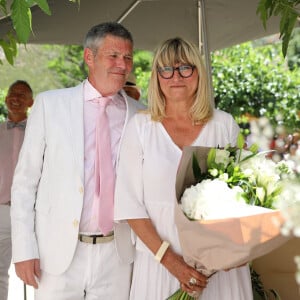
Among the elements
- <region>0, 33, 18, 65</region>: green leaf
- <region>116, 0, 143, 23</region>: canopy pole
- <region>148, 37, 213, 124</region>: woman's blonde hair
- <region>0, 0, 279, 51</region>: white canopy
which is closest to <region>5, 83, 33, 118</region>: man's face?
<region>0, 0, 279, 51</region>: white canopy

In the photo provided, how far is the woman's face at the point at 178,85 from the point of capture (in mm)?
3039

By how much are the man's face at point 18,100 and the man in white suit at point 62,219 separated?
307 cm

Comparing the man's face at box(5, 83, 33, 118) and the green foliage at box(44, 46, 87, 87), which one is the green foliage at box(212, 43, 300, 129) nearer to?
the man's face at box(5, 83, 33, 118)

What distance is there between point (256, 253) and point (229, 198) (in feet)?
0.73

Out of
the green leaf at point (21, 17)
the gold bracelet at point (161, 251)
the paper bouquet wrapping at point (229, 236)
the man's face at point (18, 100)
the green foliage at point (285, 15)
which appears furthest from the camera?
the man's face at point (18, 100)

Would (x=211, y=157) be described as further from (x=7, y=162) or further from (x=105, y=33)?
(x=7, y=162)

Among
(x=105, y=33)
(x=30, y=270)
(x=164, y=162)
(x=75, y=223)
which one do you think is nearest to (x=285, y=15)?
(x=164, y=162)

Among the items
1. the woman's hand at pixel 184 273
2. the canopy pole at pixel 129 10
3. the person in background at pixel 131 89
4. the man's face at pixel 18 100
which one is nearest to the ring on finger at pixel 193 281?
the woman's hand at pixel 184 273

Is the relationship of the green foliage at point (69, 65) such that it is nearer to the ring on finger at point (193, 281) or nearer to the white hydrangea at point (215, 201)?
the ring on finger at point (193, 281)

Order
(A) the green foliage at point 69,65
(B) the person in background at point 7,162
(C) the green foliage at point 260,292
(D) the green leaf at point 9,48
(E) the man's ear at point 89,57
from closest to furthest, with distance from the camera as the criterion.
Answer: (D) the green leaf at point 9,48, (E) the man's ear at point 89,57, (C) the green foliage at point 260,292, (B) the person in background at point 7,162, (A) the green foliage at point 69,65

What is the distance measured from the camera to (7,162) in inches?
225

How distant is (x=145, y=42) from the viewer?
6879mm

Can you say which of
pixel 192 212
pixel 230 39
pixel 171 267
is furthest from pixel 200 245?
pixel 230 39

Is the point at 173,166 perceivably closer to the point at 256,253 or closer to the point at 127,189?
the point at 127,189
